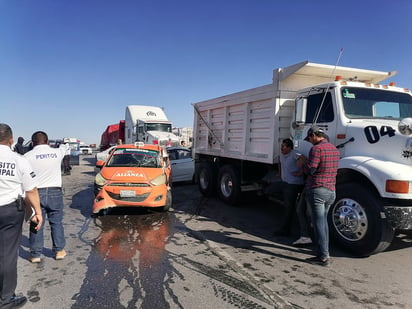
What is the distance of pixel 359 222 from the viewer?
4250 mm

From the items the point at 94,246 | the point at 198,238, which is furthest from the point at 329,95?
the point at 94,246

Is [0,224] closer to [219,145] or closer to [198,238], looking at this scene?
[198,238]

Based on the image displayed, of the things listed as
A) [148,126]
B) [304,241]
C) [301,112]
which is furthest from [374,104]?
[148,126]

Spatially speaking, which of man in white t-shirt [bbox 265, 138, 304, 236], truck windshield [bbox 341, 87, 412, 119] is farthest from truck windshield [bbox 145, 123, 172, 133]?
truck windshield [bbox 341, 87, 412, 119]

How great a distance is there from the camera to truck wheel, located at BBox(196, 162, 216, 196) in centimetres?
883

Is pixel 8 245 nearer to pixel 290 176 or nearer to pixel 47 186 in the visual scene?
pixel 47 186

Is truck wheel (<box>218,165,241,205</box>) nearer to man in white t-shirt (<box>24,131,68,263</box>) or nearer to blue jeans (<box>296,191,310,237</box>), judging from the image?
blue jeans (<box>296,191,310,237</box>)

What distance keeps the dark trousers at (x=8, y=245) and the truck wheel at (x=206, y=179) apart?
6170 mm

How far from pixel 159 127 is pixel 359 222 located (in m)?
15.0

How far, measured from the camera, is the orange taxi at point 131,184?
20.6ft

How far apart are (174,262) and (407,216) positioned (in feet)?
10.0

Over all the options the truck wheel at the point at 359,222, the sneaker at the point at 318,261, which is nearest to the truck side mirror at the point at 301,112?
the truck wheel at the point at 359,222

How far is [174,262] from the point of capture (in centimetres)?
417

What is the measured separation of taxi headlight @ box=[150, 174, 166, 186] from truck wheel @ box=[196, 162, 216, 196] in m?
2.22
